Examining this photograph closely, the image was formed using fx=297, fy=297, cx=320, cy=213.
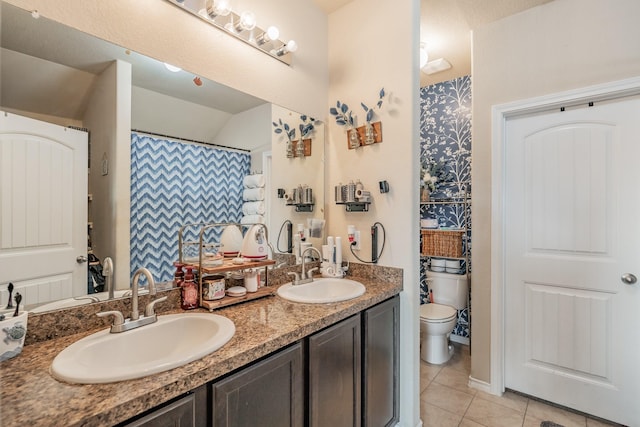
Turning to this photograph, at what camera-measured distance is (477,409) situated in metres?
2.04

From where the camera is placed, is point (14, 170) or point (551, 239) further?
point (551, 239)

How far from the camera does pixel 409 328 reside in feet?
5.87

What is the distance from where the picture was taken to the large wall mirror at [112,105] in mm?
1000

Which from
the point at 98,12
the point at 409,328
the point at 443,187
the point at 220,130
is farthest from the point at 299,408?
the point at 443,187

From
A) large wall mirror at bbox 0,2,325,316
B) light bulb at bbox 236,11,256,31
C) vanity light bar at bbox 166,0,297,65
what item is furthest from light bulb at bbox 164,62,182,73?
light bulb at bbox 236,11,256,31

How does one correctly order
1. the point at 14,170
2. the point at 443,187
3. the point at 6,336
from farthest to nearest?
the point at 443,187 → the point at 14,170 → the point at 6,336

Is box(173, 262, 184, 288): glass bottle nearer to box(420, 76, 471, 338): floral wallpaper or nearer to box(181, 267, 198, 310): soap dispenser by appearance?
box(181, 267, 198, 310): soap dispenser

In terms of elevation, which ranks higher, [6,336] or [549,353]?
[6,336]

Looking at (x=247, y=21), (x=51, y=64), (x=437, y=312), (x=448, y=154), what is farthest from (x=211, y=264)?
(x=448, y=154)

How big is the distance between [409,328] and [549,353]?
1142 millimetres

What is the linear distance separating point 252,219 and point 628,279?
7.54ft

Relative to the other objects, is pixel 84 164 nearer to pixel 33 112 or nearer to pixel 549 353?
pixel 33 112

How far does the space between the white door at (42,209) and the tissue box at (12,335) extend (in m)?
0.14

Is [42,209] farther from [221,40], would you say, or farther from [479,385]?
[479,385]
